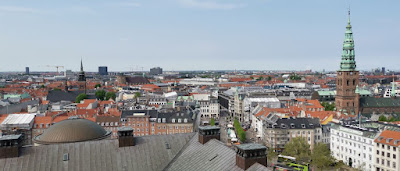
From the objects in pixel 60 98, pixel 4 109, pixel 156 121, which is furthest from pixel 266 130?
pixel 60 98

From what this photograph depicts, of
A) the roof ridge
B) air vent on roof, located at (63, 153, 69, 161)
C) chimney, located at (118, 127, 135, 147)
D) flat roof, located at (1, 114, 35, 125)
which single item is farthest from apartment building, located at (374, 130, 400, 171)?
flat roof, located at (1, 114, 35, 125)

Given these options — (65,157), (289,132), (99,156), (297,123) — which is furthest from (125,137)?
(297,123)

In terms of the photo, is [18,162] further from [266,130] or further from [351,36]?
[351,36]

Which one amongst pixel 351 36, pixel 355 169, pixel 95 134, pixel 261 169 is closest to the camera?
pixel 261 169

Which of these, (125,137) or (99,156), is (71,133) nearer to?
(99,156)

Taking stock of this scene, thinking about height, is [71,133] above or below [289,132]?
above
